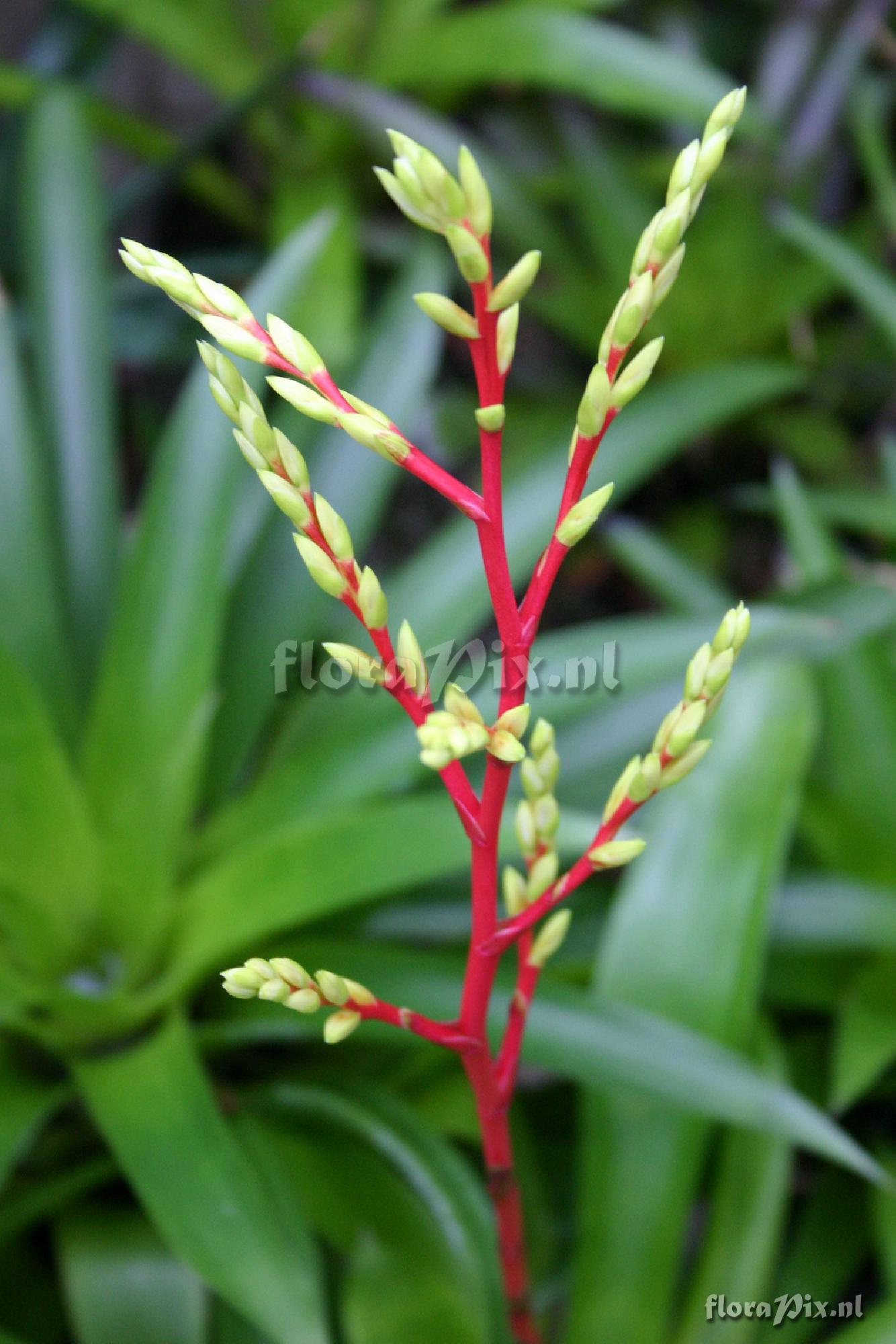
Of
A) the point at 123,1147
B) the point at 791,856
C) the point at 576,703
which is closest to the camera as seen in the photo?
the point at 123,1147

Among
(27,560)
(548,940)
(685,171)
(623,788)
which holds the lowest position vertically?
(27,560)

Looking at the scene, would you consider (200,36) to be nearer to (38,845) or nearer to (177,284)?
(38,845)

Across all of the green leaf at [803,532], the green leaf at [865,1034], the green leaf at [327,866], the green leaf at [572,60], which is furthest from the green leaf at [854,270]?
the green leaf at [327,866]

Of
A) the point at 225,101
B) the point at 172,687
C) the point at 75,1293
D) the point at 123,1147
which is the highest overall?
the point at 225,101

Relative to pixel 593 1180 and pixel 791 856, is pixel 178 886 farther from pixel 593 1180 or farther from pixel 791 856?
pixel 791 856

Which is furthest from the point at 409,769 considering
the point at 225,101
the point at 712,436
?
the point at 225,101

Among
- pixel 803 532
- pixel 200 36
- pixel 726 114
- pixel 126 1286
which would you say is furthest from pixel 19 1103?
pixel 200 36
